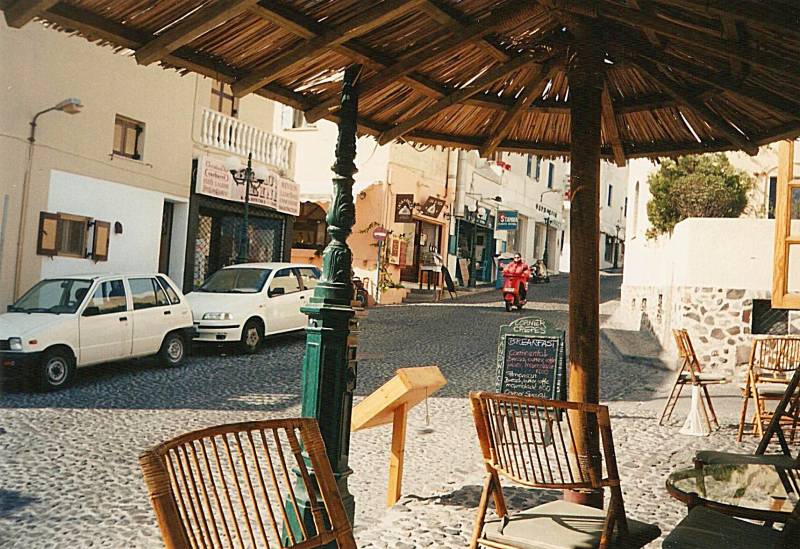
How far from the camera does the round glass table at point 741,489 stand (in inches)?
120

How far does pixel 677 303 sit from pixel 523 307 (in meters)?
8.67

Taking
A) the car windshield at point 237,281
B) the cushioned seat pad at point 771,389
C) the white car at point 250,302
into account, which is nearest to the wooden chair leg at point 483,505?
the cushioned seat pad at point 771,389

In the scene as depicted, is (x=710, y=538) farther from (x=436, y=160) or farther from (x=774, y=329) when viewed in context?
(x=436, y=160)

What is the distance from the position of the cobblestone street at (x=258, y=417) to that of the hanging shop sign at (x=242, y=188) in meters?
4.66

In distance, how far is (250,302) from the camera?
12.6 m

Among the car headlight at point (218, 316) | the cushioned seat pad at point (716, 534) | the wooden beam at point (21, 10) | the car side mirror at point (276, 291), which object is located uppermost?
the wooden beam at point (21, 10)

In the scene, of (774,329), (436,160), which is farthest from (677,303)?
(436,160)

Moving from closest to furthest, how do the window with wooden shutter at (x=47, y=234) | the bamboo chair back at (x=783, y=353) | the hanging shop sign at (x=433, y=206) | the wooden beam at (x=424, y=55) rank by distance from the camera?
the wooden beam at (x=424, y=55)
the bamboo chair back at (x=783, y=353)
the window with wooden shutter at (x=47, y=234)
the hanging shop sign at (x=433, y=206)

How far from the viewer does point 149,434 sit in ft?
23.5

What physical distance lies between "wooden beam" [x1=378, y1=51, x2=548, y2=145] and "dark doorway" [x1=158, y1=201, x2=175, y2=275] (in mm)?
11932

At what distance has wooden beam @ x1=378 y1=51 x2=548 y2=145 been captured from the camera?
4.30 m

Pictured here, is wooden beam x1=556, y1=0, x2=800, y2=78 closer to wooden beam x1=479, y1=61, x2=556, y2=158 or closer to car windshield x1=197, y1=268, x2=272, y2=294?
wooden beam x1=479, y1=61, x2=556, y2=158

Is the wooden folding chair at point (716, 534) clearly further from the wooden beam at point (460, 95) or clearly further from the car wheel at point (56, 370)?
the car wheel at point (56, 370)

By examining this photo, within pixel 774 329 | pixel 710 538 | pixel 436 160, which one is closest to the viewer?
pixel 710 538
